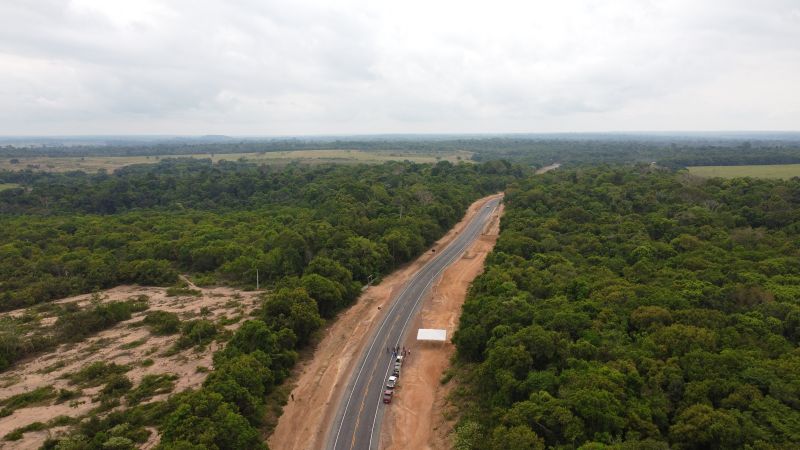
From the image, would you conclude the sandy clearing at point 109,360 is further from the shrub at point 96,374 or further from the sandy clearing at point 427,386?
the sandy clearing at point 427,386

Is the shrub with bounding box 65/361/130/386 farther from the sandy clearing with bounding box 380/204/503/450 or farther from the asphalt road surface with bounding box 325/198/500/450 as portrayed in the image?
the sandy clearing with bounding box 380/204/503/450

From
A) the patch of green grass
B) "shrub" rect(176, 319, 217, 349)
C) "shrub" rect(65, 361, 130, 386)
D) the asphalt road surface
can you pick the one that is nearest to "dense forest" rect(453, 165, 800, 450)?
the asphalt road surface

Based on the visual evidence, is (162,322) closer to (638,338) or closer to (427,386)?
(427,386)

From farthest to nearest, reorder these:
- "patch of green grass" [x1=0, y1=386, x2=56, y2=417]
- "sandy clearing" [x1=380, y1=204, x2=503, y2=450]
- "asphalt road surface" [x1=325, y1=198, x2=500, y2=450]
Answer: "patch of green grass" [x1=0, y1=386, x2=56, y2=417] → "asphalt road surface" [x1=325, y1=198, x2=500, y2=450] → "sandy clearing" [x1=380, y1=204, x2=503, y2=450]

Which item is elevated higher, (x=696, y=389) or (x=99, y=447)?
(x=696, y=389)

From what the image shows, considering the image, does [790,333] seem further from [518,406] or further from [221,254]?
[221,254]

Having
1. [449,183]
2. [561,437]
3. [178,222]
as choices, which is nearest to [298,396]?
[561,437]

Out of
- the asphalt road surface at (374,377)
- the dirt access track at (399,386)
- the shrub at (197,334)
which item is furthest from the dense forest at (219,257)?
the asphalt road surface at (374,377)
